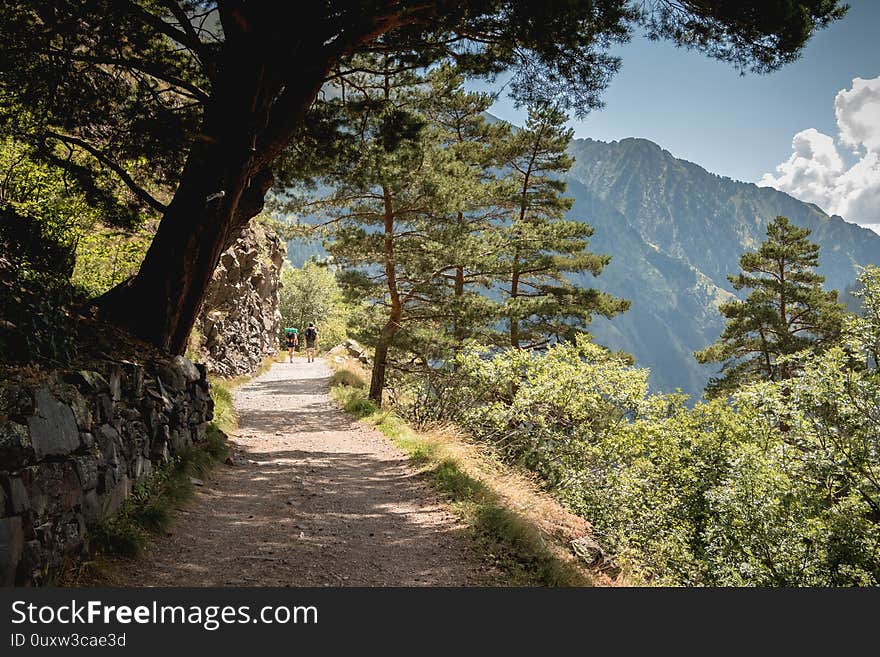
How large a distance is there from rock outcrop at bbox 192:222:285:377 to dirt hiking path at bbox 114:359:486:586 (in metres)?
7.48

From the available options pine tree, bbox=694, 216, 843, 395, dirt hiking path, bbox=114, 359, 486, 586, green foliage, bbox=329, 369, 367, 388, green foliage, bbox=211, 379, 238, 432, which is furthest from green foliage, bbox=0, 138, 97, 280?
pine tree, bbox=694, 216, 843, 395

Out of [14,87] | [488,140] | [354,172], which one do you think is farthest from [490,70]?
[488,140]

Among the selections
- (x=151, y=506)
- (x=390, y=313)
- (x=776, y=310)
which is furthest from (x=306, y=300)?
(x=151, y=506)

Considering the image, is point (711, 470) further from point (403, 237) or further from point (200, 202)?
point (200, 202)

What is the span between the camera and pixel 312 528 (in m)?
5.22

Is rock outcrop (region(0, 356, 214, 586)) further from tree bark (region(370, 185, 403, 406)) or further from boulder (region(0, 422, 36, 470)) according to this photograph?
tree bark (region(370, 185, 403, 406))

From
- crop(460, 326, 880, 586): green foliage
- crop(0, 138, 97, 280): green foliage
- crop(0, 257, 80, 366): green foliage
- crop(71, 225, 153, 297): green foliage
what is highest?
crop(0, 138, 97, 280): green foliage

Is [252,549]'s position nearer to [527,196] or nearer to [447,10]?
[447,10]

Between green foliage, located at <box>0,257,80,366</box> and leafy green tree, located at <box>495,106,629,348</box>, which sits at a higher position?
leafy green tree, located at <box>495,106,629,348</box>

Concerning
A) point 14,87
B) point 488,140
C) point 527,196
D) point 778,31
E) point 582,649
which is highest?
point 488,140

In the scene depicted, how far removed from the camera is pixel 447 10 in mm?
6426

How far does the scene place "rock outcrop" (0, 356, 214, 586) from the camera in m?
2.90

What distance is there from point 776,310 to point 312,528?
21.6 metres

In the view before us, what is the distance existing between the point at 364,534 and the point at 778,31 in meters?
7.37
